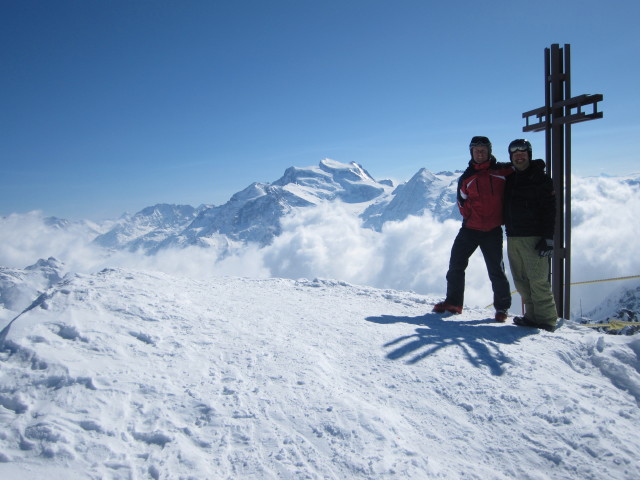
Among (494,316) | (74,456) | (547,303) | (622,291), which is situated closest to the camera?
(74,456)

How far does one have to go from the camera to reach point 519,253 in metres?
5.59

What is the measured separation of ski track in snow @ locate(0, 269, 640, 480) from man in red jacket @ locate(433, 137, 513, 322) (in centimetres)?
93

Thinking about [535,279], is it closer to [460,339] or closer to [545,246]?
[545,246]

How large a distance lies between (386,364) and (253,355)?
1449mm

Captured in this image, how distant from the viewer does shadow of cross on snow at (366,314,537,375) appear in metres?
4.06

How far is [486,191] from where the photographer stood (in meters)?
5.63

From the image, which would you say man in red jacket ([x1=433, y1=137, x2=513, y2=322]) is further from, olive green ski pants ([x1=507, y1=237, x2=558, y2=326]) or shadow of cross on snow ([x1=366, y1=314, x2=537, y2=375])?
shadow of cross on snow ([x1=366, y1=314, x2=537, y2=375])

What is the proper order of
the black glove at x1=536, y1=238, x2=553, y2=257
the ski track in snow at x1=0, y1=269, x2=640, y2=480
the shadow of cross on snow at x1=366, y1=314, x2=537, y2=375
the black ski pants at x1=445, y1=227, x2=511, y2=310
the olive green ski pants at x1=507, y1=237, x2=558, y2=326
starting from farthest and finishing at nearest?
the black ski pants at x1=445, y1=227, x2=511, y2=310, the olive green ski pants at x1=507, y1=237, x2=558, y2=326, the black glove at x1=536, y1=238, x2=553, y2=257, the shadow of cross on snow at x1=366, y1=314, x2=537, y2=375, the ski track in snow at x1=0, y1=269, x2=640, y2=480

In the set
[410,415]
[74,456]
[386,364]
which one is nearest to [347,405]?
[410,415]

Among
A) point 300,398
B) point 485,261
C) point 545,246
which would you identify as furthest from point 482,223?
point 300,398

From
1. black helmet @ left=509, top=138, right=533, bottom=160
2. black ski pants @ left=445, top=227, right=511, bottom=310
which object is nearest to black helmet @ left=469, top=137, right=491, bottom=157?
black helmet @ left=509, top=138, right=533, bottom=160

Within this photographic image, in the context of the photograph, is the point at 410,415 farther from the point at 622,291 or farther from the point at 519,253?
the point at 622,291

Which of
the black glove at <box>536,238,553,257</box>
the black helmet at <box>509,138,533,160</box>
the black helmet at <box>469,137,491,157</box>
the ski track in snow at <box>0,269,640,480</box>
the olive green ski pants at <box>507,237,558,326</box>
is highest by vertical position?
the black helmet at <box>469,137,491,157</box>

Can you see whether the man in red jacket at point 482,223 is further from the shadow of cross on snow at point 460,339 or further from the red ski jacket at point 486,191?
the shadow of cross on snow at point 460,339
